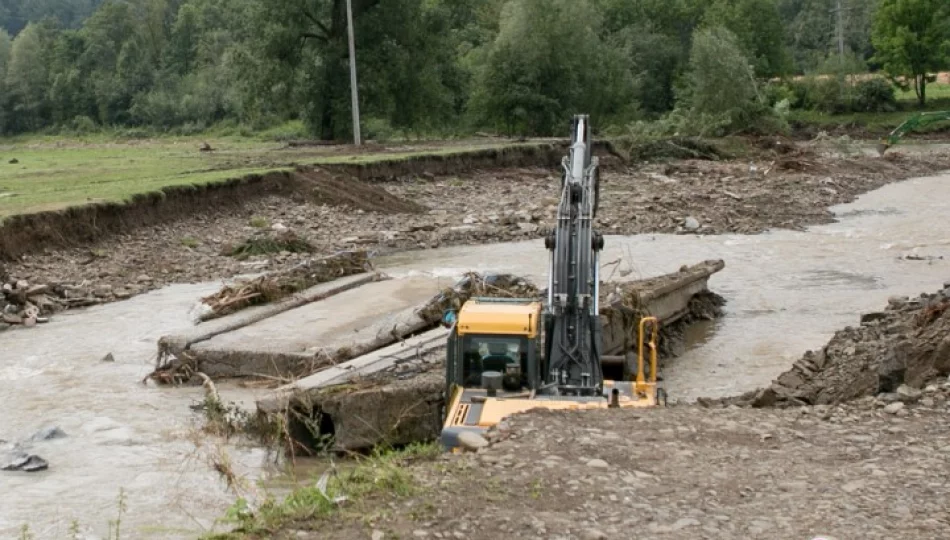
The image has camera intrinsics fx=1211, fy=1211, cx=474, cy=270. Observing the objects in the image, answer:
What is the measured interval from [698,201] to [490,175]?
29.2ft

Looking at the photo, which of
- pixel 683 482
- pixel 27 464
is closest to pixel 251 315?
pixel 27 464

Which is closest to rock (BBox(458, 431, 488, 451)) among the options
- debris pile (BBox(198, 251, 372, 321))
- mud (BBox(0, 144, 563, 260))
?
debris pile (BBox(198, 251, 372, 321))

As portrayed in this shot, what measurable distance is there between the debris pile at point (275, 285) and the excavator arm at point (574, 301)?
7883 mm

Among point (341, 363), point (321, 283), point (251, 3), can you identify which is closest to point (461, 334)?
point (341, 363)

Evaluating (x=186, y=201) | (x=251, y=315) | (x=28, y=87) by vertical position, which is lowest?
(x=251, y=315)

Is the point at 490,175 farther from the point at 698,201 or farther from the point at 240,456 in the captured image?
the point at 240,456

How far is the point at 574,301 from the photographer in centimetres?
1315

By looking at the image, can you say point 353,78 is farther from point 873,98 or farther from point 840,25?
point 840,25

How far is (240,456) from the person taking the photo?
13.6 meters

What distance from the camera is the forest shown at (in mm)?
52625

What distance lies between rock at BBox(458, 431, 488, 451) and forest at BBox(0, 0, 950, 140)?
42231 millimetres

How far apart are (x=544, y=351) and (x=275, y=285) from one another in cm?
922

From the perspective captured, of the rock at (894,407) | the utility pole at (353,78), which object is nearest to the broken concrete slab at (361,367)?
the rock at (894,407)

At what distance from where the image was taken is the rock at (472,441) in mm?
10125
